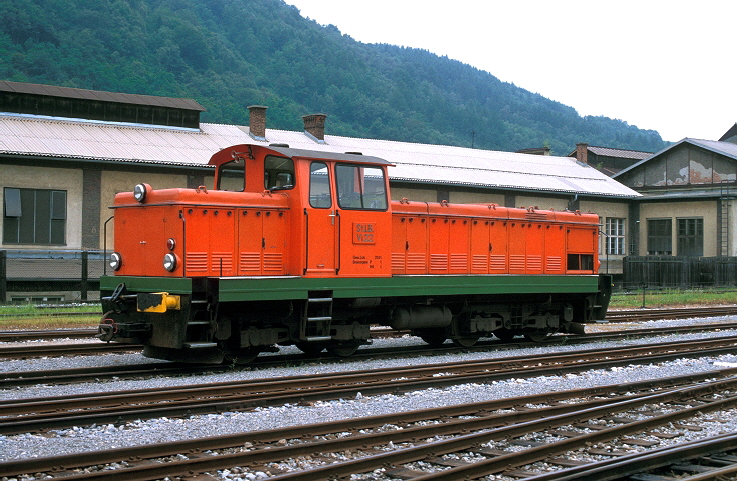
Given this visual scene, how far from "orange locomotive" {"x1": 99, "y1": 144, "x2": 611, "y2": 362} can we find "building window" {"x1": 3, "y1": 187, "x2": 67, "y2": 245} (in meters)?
16.4

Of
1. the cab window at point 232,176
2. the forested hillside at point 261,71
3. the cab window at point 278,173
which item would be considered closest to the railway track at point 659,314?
the cab window at point 278,173

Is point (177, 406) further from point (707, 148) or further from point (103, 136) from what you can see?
point (707, 148)

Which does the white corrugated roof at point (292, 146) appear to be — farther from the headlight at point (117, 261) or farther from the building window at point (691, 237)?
the headlight at point (117, 261)

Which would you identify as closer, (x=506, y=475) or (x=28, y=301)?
(x=506, y=475)

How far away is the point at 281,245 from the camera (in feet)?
38.4

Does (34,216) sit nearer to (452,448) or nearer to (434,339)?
(434,339)

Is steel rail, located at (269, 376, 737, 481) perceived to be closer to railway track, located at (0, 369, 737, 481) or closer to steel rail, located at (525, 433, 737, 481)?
railway track, located at (0, 369, 737, 481)

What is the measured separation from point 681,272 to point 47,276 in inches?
1151

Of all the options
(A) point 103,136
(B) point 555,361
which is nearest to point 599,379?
(B) point 555,361

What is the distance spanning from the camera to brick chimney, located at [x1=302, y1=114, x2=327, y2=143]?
125 ft

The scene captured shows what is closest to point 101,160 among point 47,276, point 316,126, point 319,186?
point 47,276

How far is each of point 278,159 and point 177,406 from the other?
4890 mm

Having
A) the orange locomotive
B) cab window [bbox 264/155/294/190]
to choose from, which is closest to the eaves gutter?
the orange locomotive

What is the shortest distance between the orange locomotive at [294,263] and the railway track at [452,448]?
12.6ft
